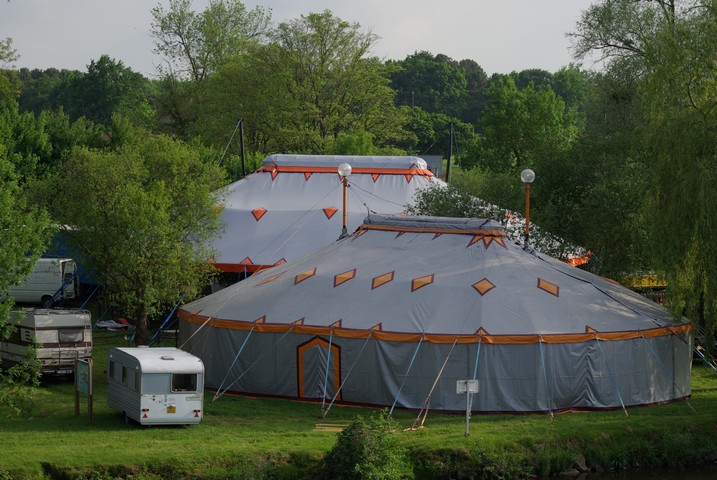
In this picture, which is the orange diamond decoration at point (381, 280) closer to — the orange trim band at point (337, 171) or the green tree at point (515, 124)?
the orange trim band at point (337, 171)

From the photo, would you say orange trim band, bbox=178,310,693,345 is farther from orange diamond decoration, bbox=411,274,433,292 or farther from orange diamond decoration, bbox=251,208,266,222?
orange diamond decoration, bbox=251,208,266,222

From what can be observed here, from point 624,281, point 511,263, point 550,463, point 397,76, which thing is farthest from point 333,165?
point 397,76

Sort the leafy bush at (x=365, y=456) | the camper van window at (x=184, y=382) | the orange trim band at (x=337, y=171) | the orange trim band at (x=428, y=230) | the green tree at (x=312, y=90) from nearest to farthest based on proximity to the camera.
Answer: the leafy bush at (x=365, y=456) < the camper van window at (x=184, y=382) < the orange trim band at (x=428, y=230) < the orange trim band at (x=337, y=171) < the green tree at (x=312, y=90)

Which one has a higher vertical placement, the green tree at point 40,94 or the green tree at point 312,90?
the green tree at point 40,94

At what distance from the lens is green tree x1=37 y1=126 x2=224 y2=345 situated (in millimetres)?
29375

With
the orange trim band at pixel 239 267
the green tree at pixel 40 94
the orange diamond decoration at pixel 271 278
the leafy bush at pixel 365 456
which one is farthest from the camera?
the green tree at pixel 40 94

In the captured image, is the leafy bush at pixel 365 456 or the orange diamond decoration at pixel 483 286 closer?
the leafy bush at pixel 365 456

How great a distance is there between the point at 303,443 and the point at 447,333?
4.75 metres

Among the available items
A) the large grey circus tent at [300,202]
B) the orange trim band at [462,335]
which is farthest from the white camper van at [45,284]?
the orange trim band at [462,335]

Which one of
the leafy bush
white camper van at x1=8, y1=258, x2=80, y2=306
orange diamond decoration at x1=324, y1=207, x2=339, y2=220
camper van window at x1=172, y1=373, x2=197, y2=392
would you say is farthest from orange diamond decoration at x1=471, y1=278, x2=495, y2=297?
white camper van at x1=8, y1=258, x2=80, y2=306

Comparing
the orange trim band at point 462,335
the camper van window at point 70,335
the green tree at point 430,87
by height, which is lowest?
the camper van window at point 70,335

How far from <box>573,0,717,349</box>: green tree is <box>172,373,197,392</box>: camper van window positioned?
11338 mm

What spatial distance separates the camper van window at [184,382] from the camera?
23.1m

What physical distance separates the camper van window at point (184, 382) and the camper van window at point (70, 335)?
21.7 feet
